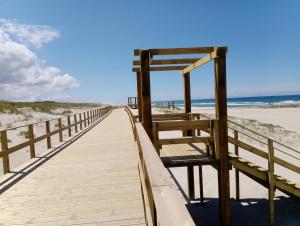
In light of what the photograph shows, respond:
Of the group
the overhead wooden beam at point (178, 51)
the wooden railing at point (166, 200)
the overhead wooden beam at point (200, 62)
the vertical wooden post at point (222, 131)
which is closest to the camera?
the wooden railing at point (166, 200)

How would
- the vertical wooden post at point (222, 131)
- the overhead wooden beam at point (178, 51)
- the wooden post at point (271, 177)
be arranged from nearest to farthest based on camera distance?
the vertical wooden post at point (222, 131) → the overhead wooden beam at point (178, 51) → the wooden post at point (271, 177)

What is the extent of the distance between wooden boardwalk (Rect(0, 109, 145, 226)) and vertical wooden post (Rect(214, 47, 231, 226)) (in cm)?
196

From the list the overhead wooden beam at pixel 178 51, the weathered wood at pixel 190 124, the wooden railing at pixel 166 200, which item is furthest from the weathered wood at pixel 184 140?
the wooden railing at pixel 166 200

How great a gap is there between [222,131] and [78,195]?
3.42 meters

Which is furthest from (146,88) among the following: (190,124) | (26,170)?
(26,170)

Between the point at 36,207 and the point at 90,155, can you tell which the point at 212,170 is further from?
the point at 36,207

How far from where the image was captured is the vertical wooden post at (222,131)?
667 centimetres

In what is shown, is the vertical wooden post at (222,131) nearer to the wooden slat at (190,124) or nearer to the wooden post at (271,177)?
the wooden slat at (190,124)

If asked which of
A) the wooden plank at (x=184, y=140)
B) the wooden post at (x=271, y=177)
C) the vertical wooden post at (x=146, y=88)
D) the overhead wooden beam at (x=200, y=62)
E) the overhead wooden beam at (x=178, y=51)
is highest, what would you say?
the overhead wooden beam at (x=178, y=51)

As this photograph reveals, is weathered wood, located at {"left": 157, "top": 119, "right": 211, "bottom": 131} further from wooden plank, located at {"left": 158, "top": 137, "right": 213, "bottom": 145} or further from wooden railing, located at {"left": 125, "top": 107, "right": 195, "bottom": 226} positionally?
wooden railing, located at {"left": 125, "top": 107, "right": 195, "bottom": 226}

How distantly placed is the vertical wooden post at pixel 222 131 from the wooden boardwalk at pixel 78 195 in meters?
1.96

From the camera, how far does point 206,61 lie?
7.55 meters

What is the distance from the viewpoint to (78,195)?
5.26 meters

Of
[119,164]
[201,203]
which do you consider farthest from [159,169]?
[201,203]
